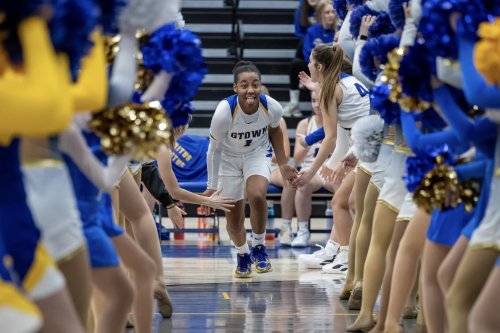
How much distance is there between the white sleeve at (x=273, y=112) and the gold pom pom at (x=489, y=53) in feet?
16.6

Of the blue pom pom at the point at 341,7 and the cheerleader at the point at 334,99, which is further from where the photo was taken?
the cheerleader at the point at 334,99

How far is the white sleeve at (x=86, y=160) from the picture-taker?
341 cm

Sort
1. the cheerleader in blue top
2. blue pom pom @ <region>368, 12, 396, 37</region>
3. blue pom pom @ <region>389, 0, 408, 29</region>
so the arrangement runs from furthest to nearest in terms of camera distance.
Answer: blue pom pom @ <region>368, 12, 396, 37</region>, blue pom pom @ <region>389, 0, 408, 29</region>, the cheerleader in blue top

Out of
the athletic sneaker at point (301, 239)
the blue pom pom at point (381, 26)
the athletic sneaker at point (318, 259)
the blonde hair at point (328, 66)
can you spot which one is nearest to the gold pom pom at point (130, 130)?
the blue pom pom at point (381, 26)

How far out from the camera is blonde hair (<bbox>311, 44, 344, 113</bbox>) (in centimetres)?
754

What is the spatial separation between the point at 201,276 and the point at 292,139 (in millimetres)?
5489

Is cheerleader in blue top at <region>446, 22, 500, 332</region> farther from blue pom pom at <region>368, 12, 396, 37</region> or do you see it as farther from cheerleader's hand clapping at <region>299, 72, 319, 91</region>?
cheerleader's hand clapping at <region>299, 72, 319, 91</region>

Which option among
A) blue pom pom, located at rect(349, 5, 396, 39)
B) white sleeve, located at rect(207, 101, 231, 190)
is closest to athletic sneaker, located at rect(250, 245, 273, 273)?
white sleeve, located at rect(207, 101, 231, 190)

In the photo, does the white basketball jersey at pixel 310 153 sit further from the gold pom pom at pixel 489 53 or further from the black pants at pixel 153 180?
the gold pom pom at pixel 489 53

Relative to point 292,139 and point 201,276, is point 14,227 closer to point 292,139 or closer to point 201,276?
point 201,276

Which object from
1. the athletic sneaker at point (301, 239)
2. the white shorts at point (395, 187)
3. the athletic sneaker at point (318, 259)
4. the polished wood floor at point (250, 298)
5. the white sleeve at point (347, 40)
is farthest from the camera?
the athletic sneaker at point (301, 239)

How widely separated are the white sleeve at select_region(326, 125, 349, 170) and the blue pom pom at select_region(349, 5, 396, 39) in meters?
1.48

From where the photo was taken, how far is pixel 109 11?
3.34 meters

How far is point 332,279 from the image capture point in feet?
27.5
